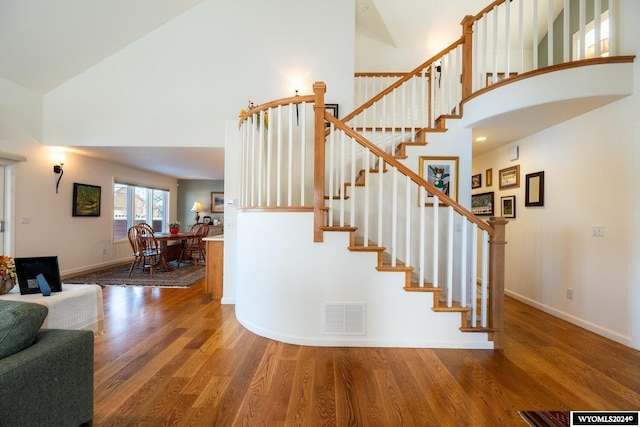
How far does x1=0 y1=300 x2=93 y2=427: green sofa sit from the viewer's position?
0.92 m

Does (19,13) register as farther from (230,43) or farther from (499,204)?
(499,204)

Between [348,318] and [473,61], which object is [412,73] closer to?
[473,61]

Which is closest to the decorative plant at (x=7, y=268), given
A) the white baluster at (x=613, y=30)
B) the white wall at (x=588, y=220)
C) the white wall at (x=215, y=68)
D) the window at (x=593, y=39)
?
the white wall at (x=215, y=68)

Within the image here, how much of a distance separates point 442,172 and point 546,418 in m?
2.51

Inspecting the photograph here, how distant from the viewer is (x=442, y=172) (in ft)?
10.9

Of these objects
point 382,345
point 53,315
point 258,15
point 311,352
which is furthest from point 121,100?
point 382,345

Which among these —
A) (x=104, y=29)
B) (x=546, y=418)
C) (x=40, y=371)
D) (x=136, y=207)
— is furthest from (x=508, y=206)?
(x=136, y=207)

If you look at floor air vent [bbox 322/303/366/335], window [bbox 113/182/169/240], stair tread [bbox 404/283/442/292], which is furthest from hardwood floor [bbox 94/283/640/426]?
window [bbox 113/182/169/240]

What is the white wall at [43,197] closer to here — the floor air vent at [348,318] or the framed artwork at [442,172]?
the floor air vent at [348,318]

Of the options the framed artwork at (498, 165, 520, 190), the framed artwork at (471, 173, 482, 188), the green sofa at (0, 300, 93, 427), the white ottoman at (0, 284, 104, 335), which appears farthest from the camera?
the framed artwork at (471, 173, 482, 188)

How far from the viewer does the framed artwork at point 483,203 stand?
4.29 m

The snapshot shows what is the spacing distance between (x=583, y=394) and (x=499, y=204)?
2.91 meters

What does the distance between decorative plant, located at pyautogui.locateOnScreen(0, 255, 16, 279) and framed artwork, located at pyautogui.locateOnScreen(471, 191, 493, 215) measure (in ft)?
18.1

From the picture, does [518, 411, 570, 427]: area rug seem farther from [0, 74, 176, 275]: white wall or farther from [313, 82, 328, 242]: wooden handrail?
[0, 74, 176, 275]: white wall
